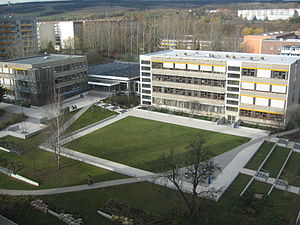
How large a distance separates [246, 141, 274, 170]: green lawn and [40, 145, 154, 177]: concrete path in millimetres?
8448

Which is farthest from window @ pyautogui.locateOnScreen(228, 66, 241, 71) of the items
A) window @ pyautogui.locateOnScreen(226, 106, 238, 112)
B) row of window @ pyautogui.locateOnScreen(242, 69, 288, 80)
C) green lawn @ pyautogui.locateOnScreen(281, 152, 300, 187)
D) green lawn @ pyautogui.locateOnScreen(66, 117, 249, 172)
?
green lawn @ pyautogui.locateOnScreen(281, 152, 300, 187)

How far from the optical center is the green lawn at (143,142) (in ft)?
92.3

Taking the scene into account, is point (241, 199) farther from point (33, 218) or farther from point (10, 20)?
point (10, 20)

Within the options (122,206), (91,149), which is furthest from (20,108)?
(122,206)

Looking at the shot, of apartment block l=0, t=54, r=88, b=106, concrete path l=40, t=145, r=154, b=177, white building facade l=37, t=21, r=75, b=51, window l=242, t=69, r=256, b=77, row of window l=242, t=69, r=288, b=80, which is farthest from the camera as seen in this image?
white building facade l=37, t=21, r=75, b=51

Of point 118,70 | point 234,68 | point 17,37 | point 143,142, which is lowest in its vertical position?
point 143,142

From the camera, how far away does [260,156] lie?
91.2 feet

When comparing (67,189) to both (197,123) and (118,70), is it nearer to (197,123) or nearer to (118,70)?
(197,123)

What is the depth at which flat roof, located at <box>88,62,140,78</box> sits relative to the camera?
167 feet

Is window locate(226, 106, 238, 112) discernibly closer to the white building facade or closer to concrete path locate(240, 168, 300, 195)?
concrete path locate(240, 168, 300, 195)

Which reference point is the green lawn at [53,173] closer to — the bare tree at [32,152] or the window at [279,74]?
the bare tree at [32,152]

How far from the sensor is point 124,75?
165 feet

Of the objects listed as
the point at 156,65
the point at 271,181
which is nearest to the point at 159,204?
the point at 271,181

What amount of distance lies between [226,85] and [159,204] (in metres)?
20.5
